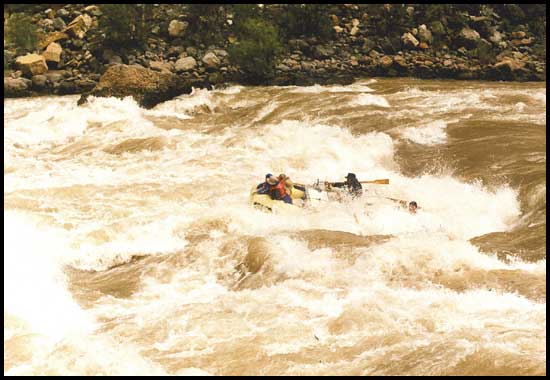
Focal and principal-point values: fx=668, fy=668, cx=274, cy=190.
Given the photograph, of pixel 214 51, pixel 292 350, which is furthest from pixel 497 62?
pixel 292 350

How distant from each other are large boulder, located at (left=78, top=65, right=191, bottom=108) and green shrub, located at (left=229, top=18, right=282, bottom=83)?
3.40 m

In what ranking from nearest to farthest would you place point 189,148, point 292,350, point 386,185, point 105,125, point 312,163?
point 292,350 → point 386,185 → point 312,163 → point 189,148 → point 105,125

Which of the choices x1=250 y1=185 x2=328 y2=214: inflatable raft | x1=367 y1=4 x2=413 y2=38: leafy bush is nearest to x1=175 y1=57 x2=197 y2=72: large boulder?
x1=367 y1=4 x2=413 y2=38: leafy bush

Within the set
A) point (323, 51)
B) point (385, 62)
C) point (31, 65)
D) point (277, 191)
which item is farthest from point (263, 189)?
point (323, 51)

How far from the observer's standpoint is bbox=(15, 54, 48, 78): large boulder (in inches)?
798

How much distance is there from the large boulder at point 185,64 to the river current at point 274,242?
4330mm

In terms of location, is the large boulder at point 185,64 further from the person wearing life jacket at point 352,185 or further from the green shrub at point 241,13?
the person wearing life jacket at point 352,185

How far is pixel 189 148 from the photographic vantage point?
13719mm

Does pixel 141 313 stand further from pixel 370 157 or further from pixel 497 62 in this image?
pixel 497 62

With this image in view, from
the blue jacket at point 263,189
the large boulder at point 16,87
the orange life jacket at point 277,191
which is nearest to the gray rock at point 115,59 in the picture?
the large boulder at point 16,87

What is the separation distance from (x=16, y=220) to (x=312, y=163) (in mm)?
5572

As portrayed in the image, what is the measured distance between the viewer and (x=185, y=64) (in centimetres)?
2117

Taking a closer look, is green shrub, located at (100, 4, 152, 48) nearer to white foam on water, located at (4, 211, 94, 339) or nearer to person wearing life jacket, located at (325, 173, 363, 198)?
white foam on water, located at (4, 211, 94, 339)

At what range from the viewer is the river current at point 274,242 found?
225 inches
